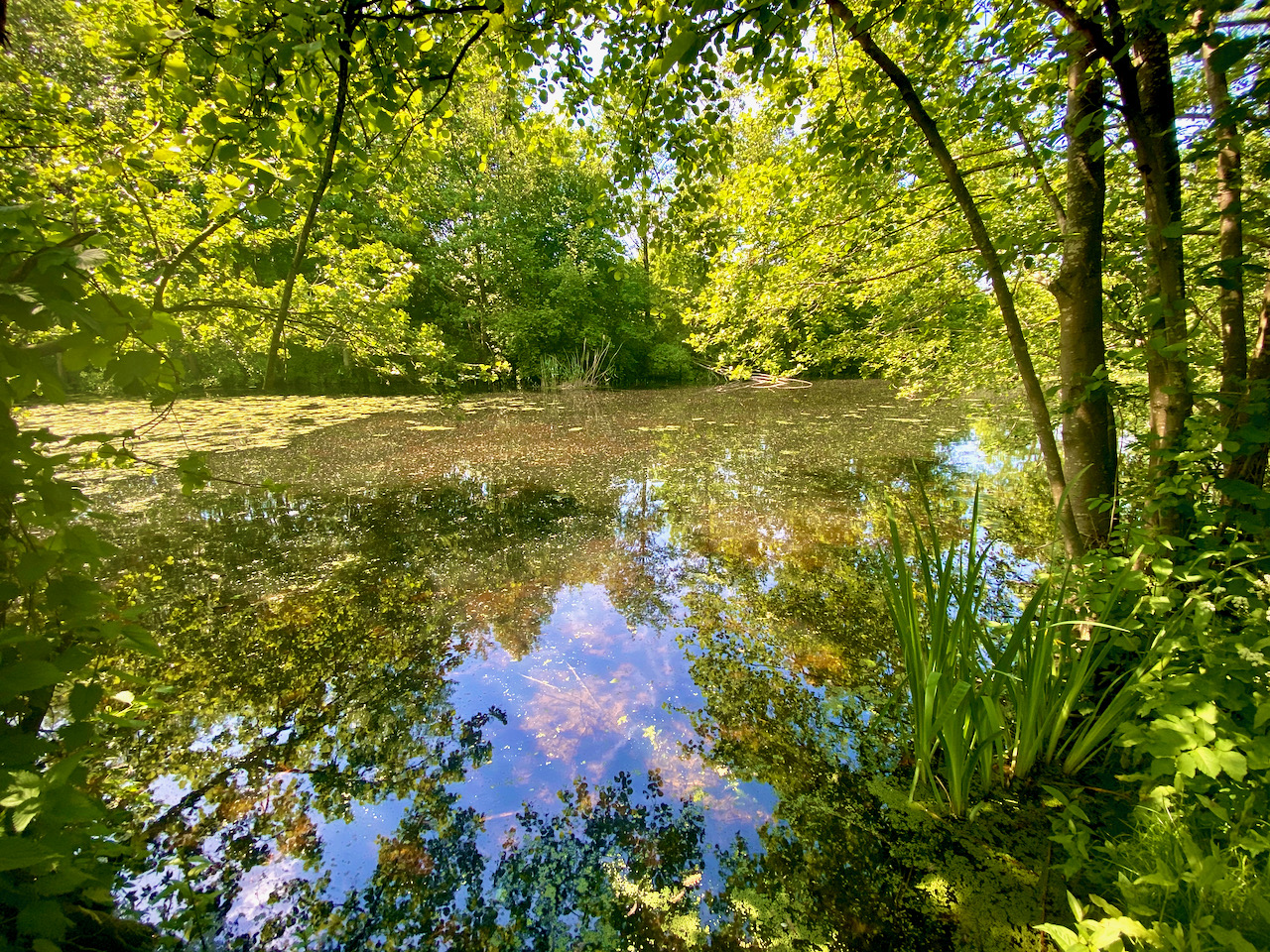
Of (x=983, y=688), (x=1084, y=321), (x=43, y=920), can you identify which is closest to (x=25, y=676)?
(x=43, y=920)

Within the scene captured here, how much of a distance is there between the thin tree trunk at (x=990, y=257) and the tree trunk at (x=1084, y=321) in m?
0.07

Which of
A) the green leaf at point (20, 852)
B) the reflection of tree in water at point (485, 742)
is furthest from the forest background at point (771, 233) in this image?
the reflection of tree in water at point (485, 742)

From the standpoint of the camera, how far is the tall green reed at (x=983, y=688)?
1.53 meters

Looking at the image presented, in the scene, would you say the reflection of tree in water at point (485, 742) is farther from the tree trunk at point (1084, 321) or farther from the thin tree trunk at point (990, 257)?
the tree trunk at point (1084, 321)

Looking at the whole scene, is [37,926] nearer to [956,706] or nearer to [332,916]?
[332,916]

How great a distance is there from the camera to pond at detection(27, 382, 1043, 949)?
1518mm

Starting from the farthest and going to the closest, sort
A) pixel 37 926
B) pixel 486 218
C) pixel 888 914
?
pixel 486 218 < pixel 888 914 < pixel 37 926

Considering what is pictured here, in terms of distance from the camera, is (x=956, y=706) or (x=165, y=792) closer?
(x=956, y=706)

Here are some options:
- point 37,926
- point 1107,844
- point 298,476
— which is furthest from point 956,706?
point 298,476

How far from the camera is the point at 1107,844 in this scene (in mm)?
1264

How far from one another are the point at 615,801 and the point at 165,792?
1645 millimetres

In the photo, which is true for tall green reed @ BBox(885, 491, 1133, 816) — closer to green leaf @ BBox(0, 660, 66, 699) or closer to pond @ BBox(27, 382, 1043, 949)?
pond @ BBox(27, 382, 1043, 949)

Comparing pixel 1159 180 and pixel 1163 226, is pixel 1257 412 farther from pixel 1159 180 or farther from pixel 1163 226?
pixel 1159 180

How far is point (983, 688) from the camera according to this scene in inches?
60.4
